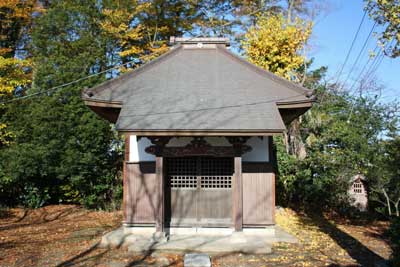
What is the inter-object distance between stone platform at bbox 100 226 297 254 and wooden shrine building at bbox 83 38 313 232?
0.27 m

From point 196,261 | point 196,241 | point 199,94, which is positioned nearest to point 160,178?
point 196,241

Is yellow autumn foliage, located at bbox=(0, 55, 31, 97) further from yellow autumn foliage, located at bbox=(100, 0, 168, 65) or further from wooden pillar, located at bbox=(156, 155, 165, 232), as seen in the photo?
yellow autumn foliage, located at bbox=(100, 0, 168, 65)

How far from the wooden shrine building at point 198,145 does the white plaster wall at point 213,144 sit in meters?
0.03

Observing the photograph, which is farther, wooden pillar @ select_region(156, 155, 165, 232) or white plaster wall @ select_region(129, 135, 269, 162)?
white plaster wall @ select_region(129, 135, 269, 162)

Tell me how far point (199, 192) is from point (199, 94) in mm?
2811

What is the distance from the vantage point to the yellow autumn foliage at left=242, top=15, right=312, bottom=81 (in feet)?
56.0

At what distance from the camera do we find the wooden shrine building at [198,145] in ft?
29.9

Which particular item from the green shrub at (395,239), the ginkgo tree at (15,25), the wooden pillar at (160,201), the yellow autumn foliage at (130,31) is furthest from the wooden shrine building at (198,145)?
the yellow autumn foliage at (130,31)

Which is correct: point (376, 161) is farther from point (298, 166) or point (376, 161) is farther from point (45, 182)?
point (45, 182)

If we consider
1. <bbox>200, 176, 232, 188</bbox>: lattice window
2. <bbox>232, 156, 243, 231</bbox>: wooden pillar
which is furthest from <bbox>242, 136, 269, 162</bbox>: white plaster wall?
<bbox>232, 156, 243, 231</bbox>: wooden pillar

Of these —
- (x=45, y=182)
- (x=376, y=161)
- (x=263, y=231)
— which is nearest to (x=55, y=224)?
(x=45, y=182)

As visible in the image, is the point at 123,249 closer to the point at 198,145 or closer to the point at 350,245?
the point at 198,145

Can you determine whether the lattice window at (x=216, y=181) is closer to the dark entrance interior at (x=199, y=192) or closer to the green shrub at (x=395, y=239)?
the dark entrance interior at (x=199, y=192)

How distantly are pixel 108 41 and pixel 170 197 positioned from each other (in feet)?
39.7
